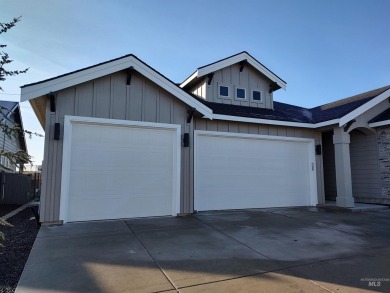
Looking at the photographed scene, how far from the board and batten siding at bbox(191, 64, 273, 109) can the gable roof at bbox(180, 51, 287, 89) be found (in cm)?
24

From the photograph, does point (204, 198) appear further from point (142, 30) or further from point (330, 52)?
point (330, 52)

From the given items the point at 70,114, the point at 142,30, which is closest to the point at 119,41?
the point at 142,30

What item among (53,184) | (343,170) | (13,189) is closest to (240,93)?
(343,170)

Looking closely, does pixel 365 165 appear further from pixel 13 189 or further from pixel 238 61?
pixel 13 189

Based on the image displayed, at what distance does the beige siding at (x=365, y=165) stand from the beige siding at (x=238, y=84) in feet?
12.1

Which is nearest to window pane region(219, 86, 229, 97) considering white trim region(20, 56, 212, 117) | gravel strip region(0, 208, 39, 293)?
white trim region(20, 56, 212, 117)

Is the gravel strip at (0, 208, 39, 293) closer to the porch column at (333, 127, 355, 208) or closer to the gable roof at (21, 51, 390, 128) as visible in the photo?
the gable roof at (21, 51, 390, 128)

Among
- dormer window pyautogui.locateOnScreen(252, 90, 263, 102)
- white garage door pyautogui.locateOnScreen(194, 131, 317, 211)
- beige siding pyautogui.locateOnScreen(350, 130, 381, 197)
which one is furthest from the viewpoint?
dormer window pyautogui.locateOnScreen(252, 90, 263, 102)

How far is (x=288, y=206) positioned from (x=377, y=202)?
3.45 m

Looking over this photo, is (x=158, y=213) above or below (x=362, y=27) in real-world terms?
below

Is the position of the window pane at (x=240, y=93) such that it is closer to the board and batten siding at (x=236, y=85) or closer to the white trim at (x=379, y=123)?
the board and batten siding at (x=236, y=85)

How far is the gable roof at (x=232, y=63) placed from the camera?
1010 centimetres

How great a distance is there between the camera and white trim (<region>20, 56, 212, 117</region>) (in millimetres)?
6055

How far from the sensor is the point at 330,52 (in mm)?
11867
